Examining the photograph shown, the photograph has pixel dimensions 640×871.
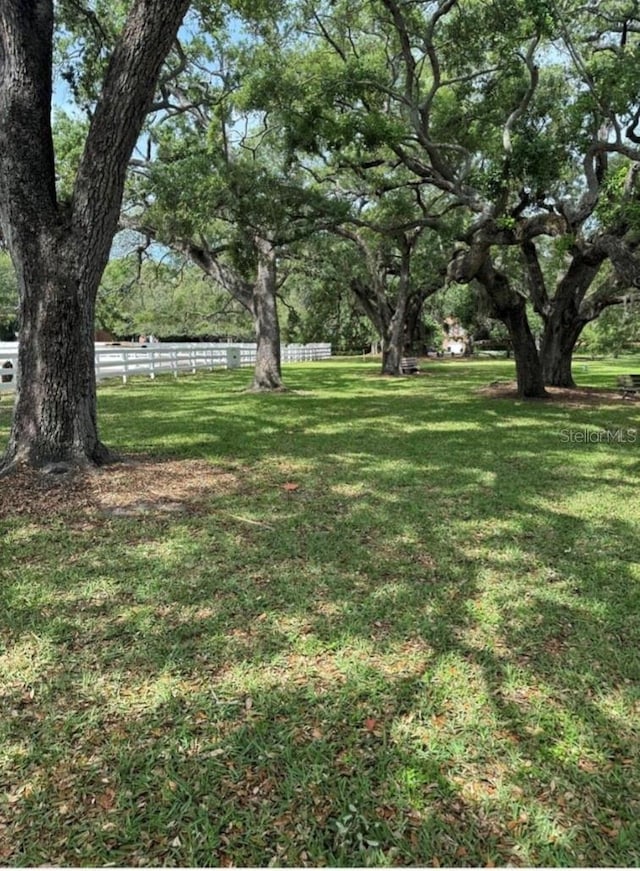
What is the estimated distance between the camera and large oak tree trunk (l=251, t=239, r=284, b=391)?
43.4 feet

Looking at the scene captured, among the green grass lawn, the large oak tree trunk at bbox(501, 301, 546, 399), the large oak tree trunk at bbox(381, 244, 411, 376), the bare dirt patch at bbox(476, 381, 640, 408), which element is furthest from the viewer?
the large oak tree trunk at bbox(381, 244, 411, 376)

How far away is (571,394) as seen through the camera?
1243cm

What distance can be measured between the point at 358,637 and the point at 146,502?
2.63 m

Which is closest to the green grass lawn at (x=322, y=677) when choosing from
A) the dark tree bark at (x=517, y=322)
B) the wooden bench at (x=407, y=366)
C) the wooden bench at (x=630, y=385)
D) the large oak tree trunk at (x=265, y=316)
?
the dark tree bark at (x=517, y=322)

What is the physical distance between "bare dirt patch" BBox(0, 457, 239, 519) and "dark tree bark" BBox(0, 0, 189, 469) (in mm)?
289

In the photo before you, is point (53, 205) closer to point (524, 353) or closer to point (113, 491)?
point (113, 491)

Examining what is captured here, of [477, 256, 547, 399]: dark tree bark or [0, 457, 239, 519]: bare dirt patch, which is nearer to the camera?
[0, 457, 239, 519]: bare dirt patch

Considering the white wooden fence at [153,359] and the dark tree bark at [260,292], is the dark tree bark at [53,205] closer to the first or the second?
the white wooden fence at [153,359]

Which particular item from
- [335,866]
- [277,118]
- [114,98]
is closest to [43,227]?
[114,98]

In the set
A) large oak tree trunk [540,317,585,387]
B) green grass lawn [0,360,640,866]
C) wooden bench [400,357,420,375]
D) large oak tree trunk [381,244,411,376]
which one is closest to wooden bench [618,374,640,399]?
large oak tree trunk [540,317,585,387]

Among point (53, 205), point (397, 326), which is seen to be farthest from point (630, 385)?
point (53, 205)

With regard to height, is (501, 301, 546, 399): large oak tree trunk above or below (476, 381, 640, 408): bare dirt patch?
above

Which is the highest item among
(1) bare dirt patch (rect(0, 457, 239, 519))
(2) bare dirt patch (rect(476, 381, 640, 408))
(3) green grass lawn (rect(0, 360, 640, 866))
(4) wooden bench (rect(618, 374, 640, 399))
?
(4) wooden bench (rect(618, 374, 640, 399))

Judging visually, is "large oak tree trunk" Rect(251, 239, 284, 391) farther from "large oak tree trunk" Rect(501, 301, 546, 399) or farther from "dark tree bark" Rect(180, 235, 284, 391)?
"large oak tree trunk" Rect(501, 301, 546, 399)
